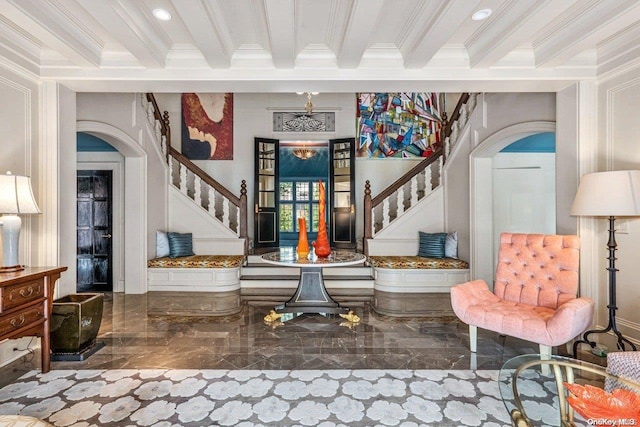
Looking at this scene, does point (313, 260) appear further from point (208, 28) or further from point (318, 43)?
point (208, 28)

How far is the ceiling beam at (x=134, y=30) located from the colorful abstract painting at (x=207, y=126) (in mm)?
4377

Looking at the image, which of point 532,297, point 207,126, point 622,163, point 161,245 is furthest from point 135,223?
point 622,163

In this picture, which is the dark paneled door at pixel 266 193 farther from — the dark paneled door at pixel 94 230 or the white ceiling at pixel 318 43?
the white ceiling at pixel 318 43

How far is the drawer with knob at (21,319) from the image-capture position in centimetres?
239

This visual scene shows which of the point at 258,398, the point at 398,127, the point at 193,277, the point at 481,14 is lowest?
the point at 258,398

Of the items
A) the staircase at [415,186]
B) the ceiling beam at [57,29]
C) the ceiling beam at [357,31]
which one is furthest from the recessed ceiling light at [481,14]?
the staircase at [415,186]

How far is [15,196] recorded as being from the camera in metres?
2.55

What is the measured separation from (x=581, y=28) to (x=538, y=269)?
2.12 meters

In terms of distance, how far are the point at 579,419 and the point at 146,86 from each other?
4418 mm

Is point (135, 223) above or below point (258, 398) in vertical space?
above

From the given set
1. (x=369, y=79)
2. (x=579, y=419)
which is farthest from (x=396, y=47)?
(x=579, y=419)

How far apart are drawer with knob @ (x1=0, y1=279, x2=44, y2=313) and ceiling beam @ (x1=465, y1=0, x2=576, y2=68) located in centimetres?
421

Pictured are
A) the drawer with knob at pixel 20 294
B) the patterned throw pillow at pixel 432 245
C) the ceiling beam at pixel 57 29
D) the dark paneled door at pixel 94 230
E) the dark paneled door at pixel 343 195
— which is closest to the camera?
the drawer with knob at pixel 20 294

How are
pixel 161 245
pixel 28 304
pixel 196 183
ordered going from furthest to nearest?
pixel 196 183, pixel 161 245, pixel 28 304
